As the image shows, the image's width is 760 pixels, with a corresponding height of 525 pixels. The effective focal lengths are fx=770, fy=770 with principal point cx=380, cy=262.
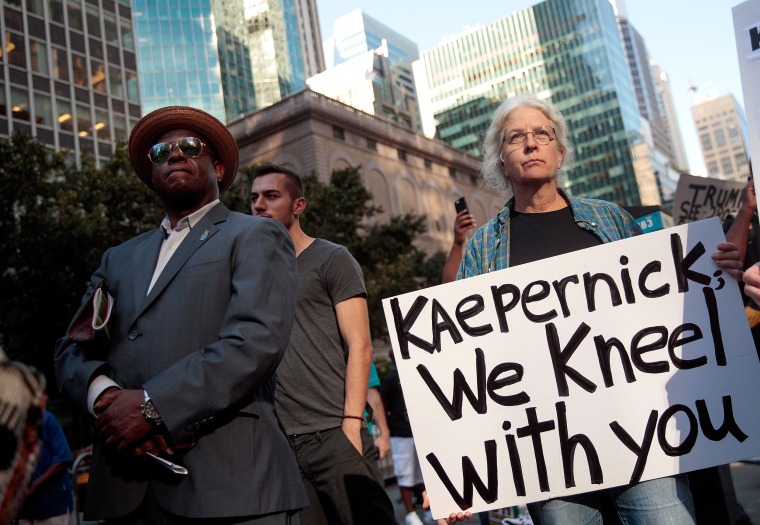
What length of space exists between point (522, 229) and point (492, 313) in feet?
1.69

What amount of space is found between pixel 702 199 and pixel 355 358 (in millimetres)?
5099

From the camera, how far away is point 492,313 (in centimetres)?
265

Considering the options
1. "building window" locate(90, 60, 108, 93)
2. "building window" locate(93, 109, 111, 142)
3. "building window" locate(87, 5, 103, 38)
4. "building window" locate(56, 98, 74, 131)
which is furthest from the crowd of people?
"building window" locate(87, 5, 103, 38)

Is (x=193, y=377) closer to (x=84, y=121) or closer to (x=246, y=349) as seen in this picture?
(x=246, y=349)

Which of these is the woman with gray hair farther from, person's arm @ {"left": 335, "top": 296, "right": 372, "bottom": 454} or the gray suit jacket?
the gray suit jacket

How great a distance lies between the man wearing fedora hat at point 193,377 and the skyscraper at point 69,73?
42.1 m

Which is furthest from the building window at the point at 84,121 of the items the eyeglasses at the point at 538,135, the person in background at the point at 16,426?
the person in background at the point at 16,426

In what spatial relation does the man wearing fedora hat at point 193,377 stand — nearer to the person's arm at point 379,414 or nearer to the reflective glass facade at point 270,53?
the person's arm at point 379,414

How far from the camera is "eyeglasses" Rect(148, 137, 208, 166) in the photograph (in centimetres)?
264

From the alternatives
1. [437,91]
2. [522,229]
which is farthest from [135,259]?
[437,91]

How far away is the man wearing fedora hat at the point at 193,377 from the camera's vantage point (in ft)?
6.80

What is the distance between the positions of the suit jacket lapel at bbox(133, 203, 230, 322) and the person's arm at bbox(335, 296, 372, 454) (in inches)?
39.7

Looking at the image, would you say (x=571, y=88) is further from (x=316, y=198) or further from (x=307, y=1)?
(x=316, y=198)

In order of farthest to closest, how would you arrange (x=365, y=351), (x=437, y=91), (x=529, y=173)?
(x=437, y=91) < (x=365, y=351) < (x=529, y=173)
